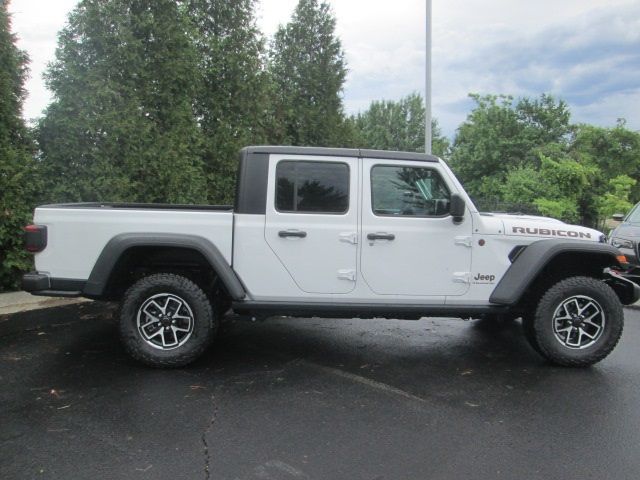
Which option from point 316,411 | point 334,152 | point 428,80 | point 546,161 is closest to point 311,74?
point 428,80

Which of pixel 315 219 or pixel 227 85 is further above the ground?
pixel 227 85

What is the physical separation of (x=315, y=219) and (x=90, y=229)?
188cm

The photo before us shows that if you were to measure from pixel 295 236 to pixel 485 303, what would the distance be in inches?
69.7

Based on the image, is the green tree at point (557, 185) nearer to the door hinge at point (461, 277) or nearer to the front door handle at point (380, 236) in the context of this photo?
the door hinge at point (461, 277)

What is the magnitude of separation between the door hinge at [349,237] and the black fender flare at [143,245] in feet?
3.22

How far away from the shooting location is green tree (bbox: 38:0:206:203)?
24.9 feet

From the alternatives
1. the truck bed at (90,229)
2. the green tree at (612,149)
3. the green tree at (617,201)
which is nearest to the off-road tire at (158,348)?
the truck bed at (90,229)

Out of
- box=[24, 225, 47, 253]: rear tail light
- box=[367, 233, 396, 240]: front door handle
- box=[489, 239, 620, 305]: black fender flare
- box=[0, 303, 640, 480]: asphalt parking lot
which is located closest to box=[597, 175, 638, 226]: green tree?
box=[0, 303, 640, 480]: asphalt parking lot

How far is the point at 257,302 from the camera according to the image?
4402 mm

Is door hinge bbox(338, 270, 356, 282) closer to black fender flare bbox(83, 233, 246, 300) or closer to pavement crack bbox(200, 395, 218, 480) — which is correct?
black fender flare bbox(83, 233, 246, 300)

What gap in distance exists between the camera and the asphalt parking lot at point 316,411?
2.91 metres

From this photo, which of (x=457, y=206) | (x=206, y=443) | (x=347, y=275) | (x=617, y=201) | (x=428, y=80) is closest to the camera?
(x=206, y=443)

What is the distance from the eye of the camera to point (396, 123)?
5359 cm

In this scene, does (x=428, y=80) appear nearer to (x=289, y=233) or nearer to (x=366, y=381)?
(x=289, y=233)
